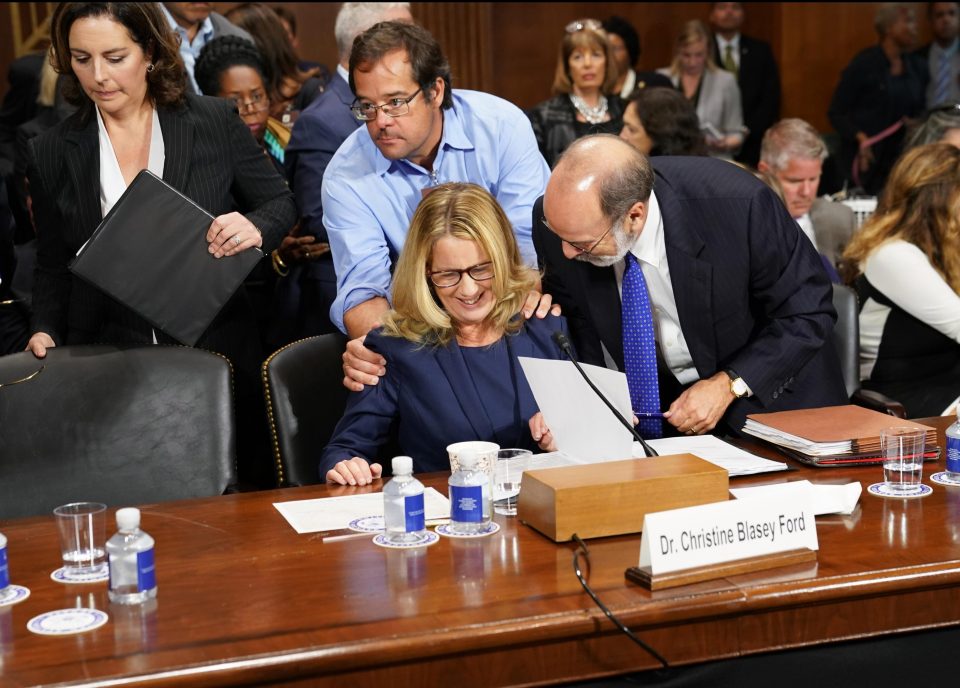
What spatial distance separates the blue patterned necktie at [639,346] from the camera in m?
2.87

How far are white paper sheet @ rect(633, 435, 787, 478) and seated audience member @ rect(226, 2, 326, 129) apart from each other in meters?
2.55

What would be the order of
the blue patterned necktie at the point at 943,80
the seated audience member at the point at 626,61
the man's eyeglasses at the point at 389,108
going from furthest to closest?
1. the blue patterned necktie at the point at 943,80
2. the seated audience member at the point at 626,61
3. the man's eyeglasses at the point at 389,108

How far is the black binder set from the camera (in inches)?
118

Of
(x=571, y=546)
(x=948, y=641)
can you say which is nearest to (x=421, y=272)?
(x=571, y=546)

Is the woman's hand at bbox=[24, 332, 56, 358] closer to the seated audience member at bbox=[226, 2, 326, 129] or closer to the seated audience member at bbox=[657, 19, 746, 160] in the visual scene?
the seated audience member at bbox=[226, 2, 326, 129]

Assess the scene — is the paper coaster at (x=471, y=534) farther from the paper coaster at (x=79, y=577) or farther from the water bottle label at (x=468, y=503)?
the paper coaster at (x=79, y=577)

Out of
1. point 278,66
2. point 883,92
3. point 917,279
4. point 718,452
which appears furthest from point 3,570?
point 883,92

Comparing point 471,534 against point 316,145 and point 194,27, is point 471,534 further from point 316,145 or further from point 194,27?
point 194,27

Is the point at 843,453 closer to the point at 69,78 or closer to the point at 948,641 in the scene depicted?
the point at 948,641

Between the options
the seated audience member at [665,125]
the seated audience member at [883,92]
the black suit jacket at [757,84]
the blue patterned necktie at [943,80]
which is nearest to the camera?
the seated audience member at [665,125]

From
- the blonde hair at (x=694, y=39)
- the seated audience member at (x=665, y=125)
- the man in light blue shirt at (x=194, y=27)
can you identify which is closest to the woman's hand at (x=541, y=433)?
the seated audience member at (x=665, y=125)

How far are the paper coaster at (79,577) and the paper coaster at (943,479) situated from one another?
60.0 inches

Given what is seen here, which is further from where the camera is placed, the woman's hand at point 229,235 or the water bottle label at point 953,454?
the woman's hand at point 229,235

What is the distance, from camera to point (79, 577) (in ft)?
6.59
